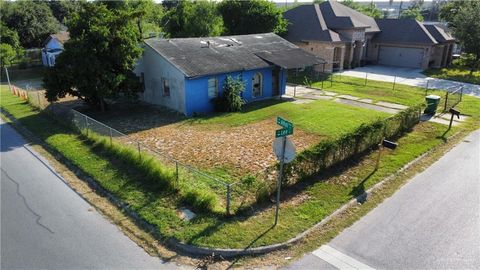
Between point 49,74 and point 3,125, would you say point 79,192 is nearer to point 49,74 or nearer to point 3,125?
point 49,74

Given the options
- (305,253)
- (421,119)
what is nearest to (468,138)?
(421,119)

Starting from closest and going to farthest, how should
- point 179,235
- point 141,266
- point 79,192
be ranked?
point 141,266, point 179,235, point 79,192

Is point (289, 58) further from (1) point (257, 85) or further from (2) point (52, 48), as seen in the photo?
(2) point (52, 48)

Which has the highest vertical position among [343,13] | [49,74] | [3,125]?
[343,13]

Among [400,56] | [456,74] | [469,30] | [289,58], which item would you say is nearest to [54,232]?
[289,58]

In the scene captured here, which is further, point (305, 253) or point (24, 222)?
point (24, 222)

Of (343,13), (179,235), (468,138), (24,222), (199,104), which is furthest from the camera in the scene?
(343,13)

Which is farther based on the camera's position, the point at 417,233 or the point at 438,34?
the point at 438,34
